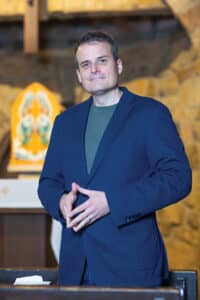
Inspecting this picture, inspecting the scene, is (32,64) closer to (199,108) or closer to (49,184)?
(199,108)

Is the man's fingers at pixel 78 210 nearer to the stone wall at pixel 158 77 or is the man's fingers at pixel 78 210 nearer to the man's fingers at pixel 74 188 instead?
the man's fingers at pixel 74 188

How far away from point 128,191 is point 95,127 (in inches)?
8.4

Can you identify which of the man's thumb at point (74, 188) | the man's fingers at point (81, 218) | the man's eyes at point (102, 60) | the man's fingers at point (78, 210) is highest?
the man's eyes at point (102, 60)

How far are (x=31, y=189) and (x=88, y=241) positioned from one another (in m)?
1.48

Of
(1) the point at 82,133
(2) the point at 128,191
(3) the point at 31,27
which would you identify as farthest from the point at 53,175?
(3) the point at 31,27

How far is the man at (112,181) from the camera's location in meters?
1.25

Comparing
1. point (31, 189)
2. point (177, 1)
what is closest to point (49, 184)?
point (31, 189)

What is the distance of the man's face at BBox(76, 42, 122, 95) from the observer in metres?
1.36

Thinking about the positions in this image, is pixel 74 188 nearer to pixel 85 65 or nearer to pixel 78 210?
pixel 78 210

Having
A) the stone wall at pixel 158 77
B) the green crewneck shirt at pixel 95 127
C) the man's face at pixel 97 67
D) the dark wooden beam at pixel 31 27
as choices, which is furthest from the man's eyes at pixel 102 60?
the stone wall at pixel 158 77

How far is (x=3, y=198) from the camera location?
2.76m

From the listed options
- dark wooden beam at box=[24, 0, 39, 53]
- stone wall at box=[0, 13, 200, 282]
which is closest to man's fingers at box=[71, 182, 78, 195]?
dark wooden beam at box=[24, 0, 39, 53]

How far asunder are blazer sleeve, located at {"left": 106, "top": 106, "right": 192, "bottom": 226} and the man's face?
13cm

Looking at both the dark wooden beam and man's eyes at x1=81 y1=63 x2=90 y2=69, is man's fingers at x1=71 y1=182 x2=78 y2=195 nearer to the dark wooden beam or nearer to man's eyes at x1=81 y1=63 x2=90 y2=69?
man's eyes at x1=81 y1=63 x2=90 y2=69
